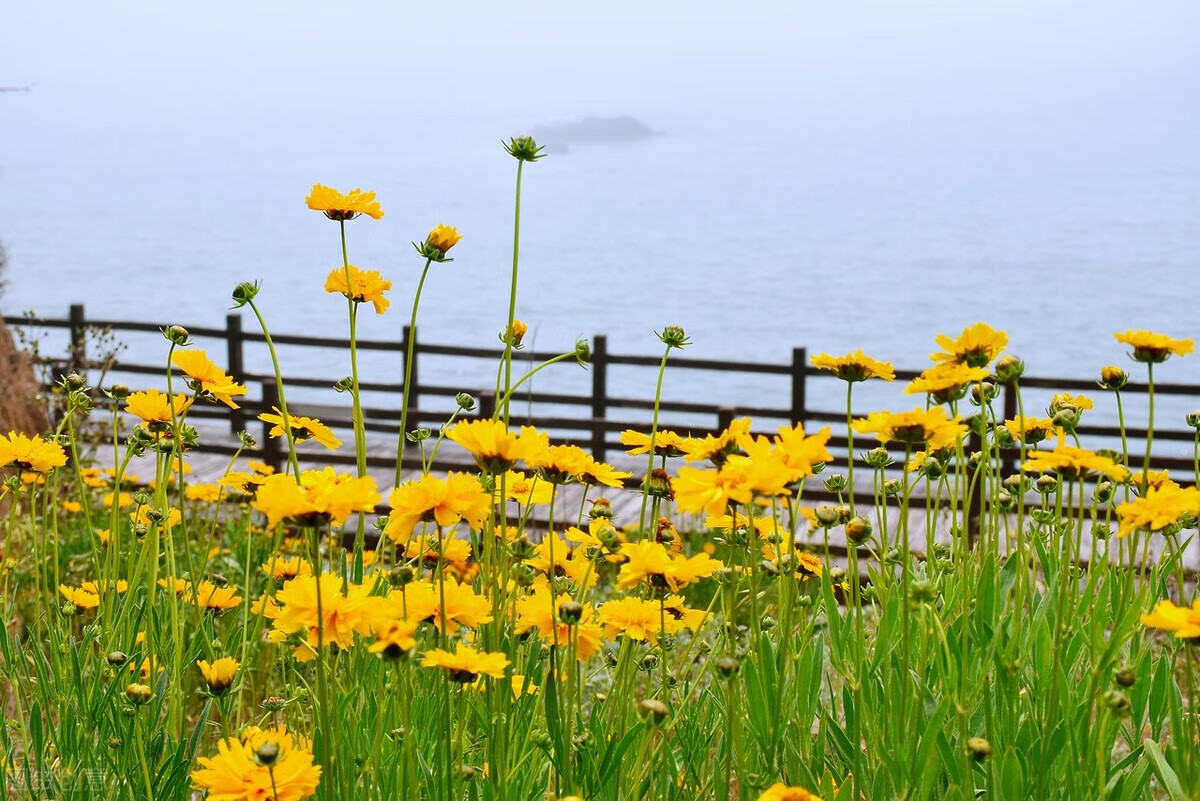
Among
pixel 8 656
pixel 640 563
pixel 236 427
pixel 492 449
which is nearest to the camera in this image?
pixel 492 449

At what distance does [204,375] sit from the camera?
1.65 meters

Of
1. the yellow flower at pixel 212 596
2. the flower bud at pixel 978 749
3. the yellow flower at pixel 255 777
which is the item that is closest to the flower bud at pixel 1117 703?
the flower bud at pixel 978 749

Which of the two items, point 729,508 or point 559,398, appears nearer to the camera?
point 729,508

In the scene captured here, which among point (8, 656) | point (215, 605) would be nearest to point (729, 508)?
point (215, 605)

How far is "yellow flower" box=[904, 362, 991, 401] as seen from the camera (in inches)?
49.8

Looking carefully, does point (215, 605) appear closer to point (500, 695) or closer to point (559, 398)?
point (500, 695)

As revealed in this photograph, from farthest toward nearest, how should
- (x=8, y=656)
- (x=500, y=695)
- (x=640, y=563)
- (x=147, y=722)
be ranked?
(x=8, y=656), (x=147, y=722), (x=500, y=695), (x=640, y=563)

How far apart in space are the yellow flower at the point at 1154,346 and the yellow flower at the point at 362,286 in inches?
36.6

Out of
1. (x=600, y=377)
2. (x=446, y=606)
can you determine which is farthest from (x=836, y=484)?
(x=600, y=377)

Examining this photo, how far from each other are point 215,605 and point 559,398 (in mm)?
6999

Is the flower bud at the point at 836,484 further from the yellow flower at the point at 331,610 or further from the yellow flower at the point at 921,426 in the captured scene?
the yellow flower at the point at 331,610

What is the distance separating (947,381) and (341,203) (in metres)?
0.81

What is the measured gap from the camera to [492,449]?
117 centimetres

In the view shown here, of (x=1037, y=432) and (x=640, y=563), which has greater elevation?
(x=1037, y=432)
